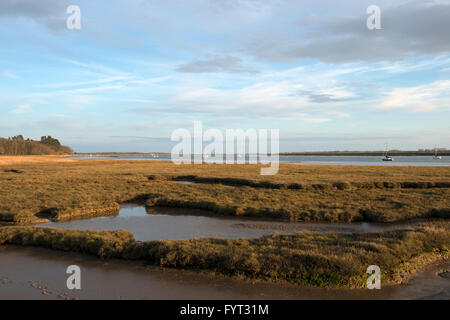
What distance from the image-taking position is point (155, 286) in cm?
983

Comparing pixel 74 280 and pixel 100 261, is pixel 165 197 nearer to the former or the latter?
pixel 100 261

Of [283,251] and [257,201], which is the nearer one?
[283,251]

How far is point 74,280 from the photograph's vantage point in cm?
1030

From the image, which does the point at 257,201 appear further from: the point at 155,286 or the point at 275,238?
the point at 155,286

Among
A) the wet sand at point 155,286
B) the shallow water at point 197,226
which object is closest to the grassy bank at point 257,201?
the shallow water at point 197,226

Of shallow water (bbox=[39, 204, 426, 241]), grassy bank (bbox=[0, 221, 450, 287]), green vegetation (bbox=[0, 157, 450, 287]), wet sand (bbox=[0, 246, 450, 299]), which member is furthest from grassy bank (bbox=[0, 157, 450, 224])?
wet sand (bbox=[0, 246, 450, 299])

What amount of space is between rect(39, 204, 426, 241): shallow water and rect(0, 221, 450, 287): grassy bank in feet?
7.50

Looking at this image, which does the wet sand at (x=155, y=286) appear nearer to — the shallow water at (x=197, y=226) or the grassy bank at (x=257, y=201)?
the shallow water at (x=197, y=226)

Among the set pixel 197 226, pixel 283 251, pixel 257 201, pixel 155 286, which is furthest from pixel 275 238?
pixel 257 201

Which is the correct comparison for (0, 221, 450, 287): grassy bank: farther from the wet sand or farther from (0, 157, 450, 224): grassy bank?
(0, 157, 450, 224): grassy bank

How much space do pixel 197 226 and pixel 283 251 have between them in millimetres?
7516

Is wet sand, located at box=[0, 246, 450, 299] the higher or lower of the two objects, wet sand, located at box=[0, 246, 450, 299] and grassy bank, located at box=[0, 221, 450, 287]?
the lower

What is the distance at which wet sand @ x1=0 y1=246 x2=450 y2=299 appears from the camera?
9156mm

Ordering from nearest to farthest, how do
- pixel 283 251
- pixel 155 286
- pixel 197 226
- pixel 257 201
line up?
1. pixel 155 286
2. pixel 283 251
3. pixel 197 226
4. pixel 257 201
